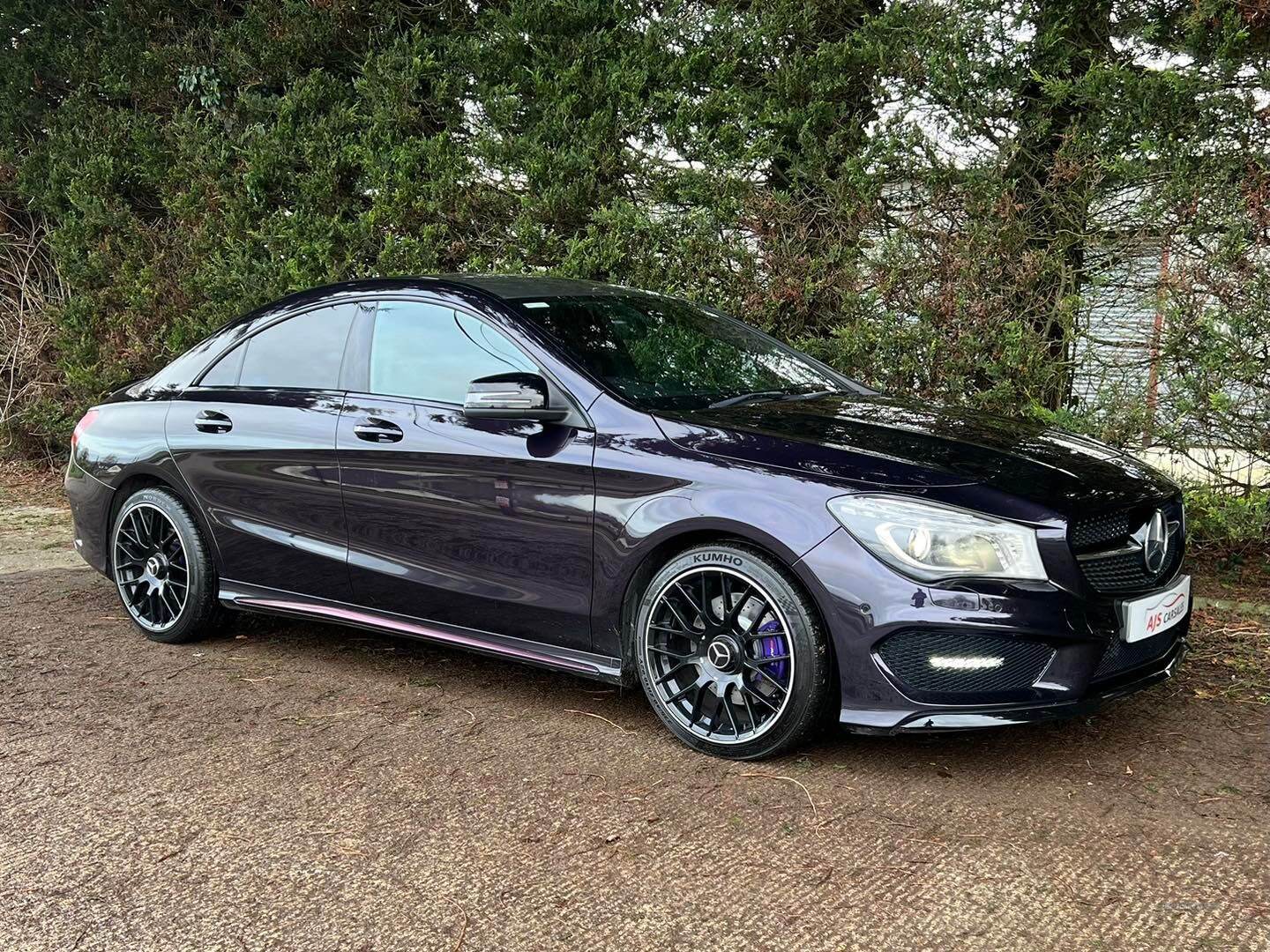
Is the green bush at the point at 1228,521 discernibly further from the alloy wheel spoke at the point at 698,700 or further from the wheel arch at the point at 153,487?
the wheel arch at the point at 153,487

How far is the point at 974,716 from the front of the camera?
3615mm

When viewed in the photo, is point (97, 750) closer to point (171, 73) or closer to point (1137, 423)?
point (1137, 423)

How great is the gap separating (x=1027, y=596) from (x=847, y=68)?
4.03 meters

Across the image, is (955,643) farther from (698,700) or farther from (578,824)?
(578,824)

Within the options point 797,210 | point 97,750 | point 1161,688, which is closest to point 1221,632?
point 1161,688

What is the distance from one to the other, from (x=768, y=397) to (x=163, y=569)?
2.89 m

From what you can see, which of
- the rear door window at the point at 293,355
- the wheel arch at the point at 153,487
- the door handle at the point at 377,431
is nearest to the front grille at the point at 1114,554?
the door handle at the point at 377,431

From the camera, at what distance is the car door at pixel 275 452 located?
4.97 m

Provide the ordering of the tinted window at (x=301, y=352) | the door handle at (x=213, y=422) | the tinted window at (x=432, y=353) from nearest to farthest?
1. the tinted window at (x=432, y=353)
2. the tinted window at (x=301, y=352)
3. the door handle at (x=213, y=422)

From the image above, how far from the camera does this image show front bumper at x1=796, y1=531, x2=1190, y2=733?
11.7 ft

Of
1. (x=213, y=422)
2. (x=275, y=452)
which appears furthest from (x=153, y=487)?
(x=275, y=452)

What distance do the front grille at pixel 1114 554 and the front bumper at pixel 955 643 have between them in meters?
0.10

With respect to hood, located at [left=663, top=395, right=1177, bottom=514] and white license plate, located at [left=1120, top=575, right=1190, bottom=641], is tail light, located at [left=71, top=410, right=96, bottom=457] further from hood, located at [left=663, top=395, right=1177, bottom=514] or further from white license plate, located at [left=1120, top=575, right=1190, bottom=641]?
white license plate, located at [left=1120, top=575, right=1190, bottom=641]

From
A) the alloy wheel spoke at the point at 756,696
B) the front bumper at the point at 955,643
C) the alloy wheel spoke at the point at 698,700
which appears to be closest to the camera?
the front bumper at the point at 955,643
